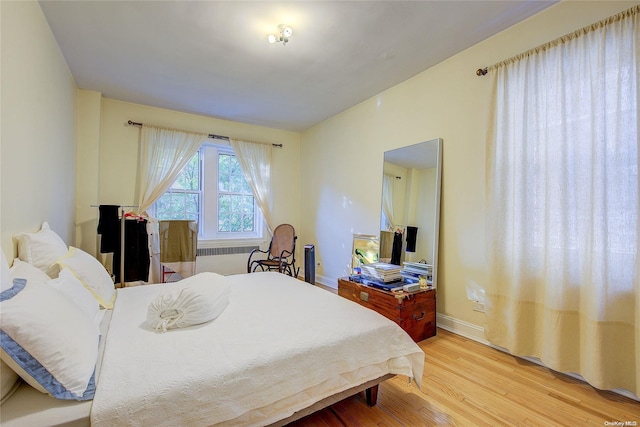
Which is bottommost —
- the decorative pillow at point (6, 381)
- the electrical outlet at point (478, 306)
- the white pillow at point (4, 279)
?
the electrical outlet at point (478, 306)

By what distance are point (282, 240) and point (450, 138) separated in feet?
10.0

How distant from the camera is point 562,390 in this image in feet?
6.15

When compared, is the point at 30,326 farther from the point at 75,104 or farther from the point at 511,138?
the point at 75,104

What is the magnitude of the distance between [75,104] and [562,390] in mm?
5383

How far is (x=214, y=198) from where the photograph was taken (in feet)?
15.1

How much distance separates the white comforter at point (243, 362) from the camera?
1.04 metres

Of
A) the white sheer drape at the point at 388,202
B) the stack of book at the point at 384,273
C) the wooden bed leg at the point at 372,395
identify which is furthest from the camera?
the white sheer drape at the point at 388,202

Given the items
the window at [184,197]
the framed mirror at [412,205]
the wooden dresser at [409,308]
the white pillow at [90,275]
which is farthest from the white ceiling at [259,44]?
the wooden dresser at [409,308]

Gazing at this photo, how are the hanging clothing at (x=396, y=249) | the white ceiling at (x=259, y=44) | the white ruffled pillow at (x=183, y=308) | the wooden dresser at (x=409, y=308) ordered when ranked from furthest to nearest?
the hanging clothing at (x=396, y=249) → the wooden dresser at (x=409, y=308) → the white ceiling at (x=259, y=44) → the white ruffled pillow at (x=183, y=308)

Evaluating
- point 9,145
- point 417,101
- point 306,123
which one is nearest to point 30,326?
point 9,145

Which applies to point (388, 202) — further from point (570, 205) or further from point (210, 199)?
point (210, 199)

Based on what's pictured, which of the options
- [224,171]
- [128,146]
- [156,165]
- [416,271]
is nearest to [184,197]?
[156,165]

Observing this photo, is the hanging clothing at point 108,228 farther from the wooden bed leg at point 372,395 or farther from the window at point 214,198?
the wooden bed leg at point 372,395

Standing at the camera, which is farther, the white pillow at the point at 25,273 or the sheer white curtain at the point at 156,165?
the sheer white curtain at the point at 156,165
